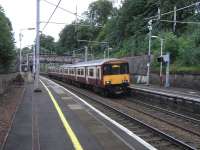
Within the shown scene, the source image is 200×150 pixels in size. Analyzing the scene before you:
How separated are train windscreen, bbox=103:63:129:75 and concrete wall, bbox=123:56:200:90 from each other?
14.3m

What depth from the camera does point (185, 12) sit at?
2504 inches

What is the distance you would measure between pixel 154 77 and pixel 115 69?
80.7 ft

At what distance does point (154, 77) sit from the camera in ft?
177

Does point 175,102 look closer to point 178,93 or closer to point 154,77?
point 178,93

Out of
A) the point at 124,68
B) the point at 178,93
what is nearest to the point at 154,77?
the point at 178,93

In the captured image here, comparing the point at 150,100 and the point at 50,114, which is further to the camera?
the point at 150,100

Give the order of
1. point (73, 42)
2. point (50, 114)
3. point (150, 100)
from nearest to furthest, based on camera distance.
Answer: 1. point (50, 114)
2. point (150, 100)
3. point (73, 42)

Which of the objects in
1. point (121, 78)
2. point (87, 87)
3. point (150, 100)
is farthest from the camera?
point (87, 87)

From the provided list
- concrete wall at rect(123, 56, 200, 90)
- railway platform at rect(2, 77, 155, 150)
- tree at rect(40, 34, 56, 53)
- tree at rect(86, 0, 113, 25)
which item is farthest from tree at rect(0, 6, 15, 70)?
tree at rect(40, 34, 56, 53)

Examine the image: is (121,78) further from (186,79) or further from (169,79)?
(169,79)

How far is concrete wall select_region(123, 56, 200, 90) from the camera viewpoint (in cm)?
4341

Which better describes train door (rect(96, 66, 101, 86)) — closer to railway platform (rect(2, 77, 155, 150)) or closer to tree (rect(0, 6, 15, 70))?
tree (rect(0, 6, 15, 70))

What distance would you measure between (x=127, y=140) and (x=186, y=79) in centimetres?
3365

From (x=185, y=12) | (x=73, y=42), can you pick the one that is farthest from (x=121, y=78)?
(x=73, y=42)
